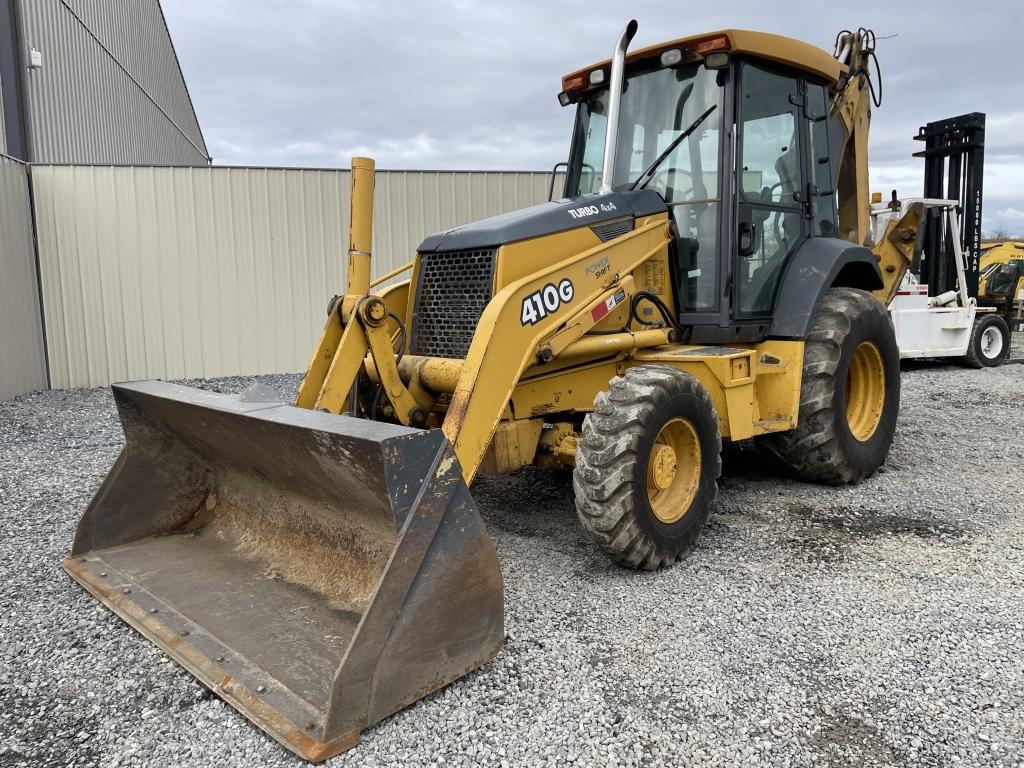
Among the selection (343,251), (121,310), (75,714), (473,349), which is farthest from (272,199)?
(75,714)

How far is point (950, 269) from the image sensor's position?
11.7 metres

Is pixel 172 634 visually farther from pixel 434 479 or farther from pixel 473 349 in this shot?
pixel 473 349

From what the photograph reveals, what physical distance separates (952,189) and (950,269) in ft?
3.95

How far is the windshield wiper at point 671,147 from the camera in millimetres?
4516

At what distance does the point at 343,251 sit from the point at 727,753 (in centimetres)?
991

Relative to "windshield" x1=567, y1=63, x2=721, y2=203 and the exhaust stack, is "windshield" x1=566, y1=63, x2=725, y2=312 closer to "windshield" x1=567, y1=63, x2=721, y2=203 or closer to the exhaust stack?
"windshield" x1=567, y1=63, x2=721, y2=203

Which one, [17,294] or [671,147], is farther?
[17,294]

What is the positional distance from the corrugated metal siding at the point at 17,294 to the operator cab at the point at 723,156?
7818mm

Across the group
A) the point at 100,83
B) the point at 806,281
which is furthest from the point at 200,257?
the point at 806,281

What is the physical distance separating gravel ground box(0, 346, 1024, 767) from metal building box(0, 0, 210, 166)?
25.4 feet

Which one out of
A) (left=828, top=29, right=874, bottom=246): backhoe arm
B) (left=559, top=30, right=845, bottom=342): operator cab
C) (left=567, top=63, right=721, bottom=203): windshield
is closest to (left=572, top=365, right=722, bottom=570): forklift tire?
(left=559, top=30, right=845, bottom=342): operator cab

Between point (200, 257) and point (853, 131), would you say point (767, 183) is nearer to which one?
point (853, 131)

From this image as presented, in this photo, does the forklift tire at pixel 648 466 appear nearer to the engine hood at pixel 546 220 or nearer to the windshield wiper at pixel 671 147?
the engine hood at pixel 546 220

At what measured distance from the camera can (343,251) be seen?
444 inches
